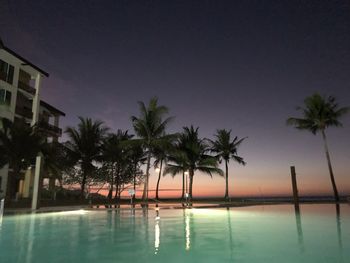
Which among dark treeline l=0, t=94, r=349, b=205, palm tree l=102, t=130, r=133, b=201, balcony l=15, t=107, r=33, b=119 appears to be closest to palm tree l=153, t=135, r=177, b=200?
dark treeline l=0, t=94, r=349, b=205

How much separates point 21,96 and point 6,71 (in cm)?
386

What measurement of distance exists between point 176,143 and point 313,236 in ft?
84.7

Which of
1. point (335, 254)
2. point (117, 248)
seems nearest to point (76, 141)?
point (117, 248)

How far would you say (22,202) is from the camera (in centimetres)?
2497

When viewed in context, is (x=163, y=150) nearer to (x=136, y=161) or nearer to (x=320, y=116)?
(x=136, y=161)

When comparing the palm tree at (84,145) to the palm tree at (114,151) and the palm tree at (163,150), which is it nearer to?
the palm tree at (114,151)

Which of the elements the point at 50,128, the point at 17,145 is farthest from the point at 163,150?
the point at 50,128

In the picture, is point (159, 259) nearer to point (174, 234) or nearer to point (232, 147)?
point (174, 234)

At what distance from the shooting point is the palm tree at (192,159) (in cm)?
3519

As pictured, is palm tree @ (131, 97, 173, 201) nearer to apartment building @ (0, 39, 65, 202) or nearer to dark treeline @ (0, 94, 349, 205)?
dark treeline @ (0, 94, 349, 205)

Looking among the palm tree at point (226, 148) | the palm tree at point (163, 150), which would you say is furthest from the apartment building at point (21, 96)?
the palm tree at point (226, 148)

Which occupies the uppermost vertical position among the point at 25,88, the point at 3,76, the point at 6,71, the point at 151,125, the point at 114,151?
the point at 6,71

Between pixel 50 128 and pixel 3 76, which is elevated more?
pixel 3 76

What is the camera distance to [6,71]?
108 ft
